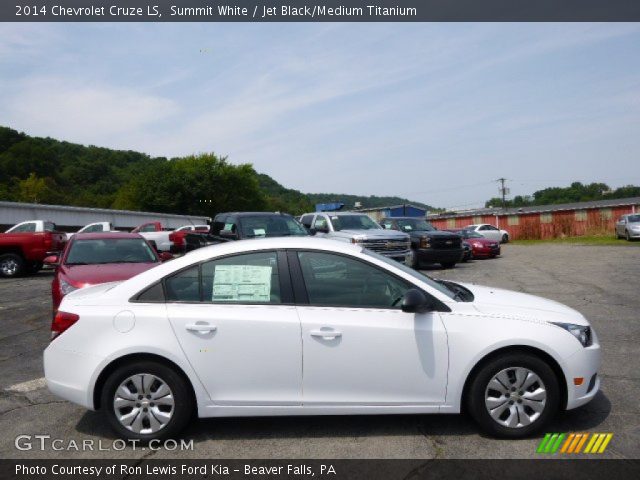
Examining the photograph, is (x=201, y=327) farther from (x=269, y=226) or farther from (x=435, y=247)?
(x=435, y=247)

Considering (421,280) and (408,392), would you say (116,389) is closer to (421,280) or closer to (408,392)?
(408,392)

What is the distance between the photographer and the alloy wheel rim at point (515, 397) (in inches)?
152

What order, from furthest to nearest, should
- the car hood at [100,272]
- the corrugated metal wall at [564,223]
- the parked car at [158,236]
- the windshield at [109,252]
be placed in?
the corrugated metal wall at [564,223]
the parked car at [158,236]
the windshield at [109,252]
the car hood at [100,272]

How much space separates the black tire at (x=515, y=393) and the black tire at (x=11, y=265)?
16501 millimetres

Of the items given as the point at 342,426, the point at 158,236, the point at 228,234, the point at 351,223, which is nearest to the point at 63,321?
the point at 342,426

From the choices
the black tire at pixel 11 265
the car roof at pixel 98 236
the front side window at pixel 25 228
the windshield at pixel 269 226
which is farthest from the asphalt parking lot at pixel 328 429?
the front side window at pixel 25 228

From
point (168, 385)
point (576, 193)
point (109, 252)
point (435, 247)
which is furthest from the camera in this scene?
point (576, 193)

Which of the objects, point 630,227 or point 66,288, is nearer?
point 66,288

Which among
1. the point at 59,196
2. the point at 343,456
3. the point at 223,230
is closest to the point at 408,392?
the point at 343,456

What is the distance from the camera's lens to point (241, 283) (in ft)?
13.4

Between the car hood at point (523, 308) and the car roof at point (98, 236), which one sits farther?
the car roof at point (98, 236)

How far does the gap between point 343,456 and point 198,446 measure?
3.70 ft

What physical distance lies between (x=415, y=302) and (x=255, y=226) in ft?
27.4

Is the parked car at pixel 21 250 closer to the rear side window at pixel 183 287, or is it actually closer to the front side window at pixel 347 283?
the rear side window at pixel 183 287
